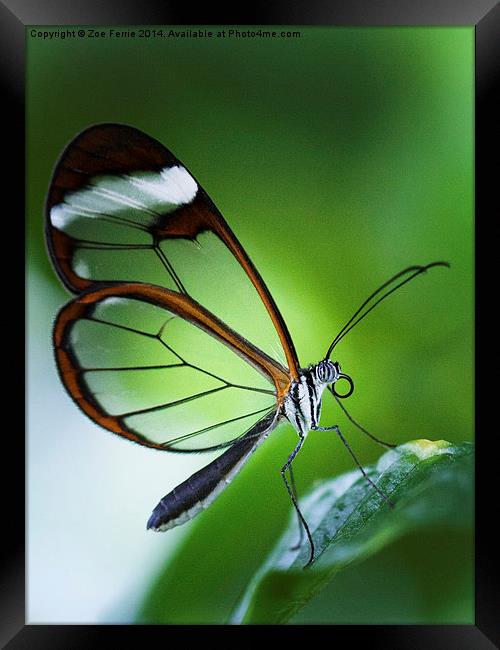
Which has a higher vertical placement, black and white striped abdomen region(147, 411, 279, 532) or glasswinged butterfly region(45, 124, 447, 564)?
glasswinged butterfly region(45, 124, 447, 564)

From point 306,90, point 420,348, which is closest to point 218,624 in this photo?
point 420,348

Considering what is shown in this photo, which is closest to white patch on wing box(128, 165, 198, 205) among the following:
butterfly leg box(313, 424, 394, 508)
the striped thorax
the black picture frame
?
the black picture frame

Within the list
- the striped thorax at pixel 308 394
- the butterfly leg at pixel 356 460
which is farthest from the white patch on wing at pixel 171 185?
the butterfly leg at pixel 356 460

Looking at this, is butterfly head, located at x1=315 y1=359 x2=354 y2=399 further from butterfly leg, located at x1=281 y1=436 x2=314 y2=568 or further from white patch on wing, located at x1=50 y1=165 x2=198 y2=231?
white patch on wing, located at x1=50 y1=165 x2=198 y2=231

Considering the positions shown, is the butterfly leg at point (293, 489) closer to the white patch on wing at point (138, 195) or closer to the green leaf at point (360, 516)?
the green leaf at point (360, 516)

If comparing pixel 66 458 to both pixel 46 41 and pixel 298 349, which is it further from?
pixel 46 41

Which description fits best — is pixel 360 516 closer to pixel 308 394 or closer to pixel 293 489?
pixel 293 489
